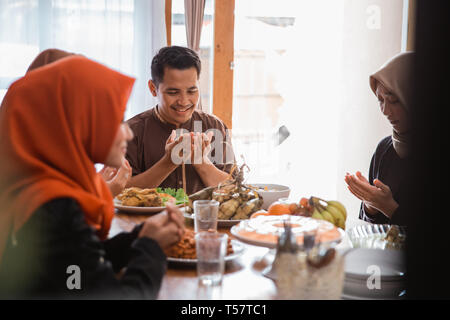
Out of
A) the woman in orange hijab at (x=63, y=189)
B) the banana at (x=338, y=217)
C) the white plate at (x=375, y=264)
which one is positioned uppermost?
the woman in orange hijab at (x=63, y=189)

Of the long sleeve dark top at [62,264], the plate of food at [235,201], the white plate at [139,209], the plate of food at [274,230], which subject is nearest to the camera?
the long sleeve dark top at [62,264]

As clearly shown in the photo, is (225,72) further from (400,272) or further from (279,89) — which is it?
(400,272)

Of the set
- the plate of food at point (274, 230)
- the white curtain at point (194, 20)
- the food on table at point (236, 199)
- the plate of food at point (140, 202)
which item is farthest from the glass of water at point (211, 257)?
the white curtain at point (194, 20)

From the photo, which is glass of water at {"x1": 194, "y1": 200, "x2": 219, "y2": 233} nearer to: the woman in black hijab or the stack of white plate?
the stack of white plate

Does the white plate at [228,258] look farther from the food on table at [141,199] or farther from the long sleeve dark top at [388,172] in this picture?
the long sleeve dark top at [388,172]

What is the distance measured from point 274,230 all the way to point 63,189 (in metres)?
0.56

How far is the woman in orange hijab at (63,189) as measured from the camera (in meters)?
0.98

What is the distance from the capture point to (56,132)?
1.05 metres

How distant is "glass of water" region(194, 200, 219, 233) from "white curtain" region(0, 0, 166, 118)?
257cm

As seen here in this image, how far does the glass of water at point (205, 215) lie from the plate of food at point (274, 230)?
0.16 meters

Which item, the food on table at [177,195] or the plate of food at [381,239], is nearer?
the plate of food at [381,239]

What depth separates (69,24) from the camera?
3.75 m

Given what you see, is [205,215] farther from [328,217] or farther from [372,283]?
[372,283]
